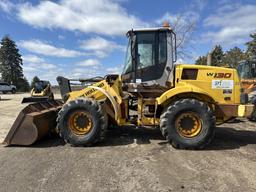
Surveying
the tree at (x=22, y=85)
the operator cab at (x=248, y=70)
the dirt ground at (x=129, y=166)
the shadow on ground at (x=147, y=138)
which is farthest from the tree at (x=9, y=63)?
the dirt ground at (x=129, y=166)

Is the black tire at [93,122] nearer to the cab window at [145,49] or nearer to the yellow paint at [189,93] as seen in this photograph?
the yellow paint at [189,93]

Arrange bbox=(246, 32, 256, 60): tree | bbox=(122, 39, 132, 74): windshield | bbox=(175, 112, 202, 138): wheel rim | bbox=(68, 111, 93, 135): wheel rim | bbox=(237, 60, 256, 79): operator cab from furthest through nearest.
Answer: bbox=(246, 32, 256, 60): tree → bbox=(237, 60, 256, 79): operator cab → bbox=(122, 39, 132, 74): windshield → bbox=(68, 111, 93, 135): wheel rim → bbox=(175, 112, 202, 138): wheel rim

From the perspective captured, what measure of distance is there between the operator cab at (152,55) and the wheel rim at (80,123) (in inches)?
61.8

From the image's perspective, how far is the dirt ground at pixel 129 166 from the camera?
4.73 metres

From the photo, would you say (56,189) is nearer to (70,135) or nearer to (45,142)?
(70,135)

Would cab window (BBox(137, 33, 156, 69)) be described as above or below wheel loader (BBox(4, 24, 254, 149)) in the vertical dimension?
above

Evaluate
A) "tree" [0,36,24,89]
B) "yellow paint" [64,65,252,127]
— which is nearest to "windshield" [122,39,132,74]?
"yellow paint" [64,65,252,127]

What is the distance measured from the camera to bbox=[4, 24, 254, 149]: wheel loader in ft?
23.2

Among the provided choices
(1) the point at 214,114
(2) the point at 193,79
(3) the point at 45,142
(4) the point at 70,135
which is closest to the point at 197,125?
(1) the point at 214,114

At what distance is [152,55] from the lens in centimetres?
776

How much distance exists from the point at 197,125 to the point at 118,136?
2.32 m

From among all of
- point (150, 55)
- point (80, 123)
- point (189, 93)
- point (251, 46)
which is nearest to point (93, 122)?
point (80, 123)

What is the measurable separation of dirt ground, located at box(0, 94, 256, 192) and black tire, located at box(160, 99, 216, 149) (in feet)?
0.81

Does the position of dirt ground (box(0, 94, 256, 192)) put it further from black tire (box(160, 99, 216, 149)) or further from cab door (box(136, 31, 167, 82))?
cab door (box(136, 31, 167, 82))
